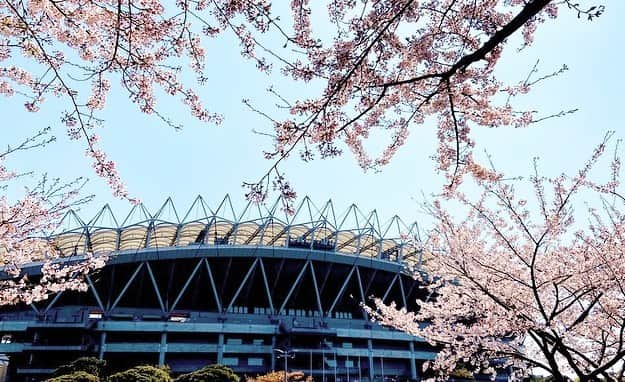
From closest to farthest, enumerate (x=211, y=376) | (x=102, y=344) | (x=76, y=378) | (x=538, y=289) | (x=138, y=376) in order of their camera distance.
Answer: (x=538, y=289), (x=76, y=378), (x=138, y=376), (x=211, y=376), (x=102, y=344)

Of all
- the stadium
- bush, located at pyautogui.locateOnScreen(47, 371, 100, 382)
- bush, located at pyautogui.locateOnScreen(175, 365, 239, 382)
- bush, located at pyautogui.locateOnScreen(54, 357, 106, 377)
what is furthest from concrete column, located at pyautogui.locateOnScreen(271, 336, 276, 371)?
bush, located at pyautogui.locateOnScreen(47, 371, 100, 382)

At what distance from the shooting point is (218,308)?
4772 centimetres

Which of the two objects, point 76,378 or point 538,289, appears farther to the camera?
point 76,378

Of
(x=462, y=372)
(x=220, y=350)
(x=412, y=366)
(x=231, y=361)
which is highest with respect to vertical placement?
(x=220, y=350)

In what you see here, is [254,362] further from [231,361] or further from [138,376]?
[138,376]

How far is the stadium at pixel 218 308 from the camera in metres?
40.2

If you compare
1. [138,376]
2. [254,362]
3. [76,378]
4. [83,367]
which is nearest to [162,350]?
[254,362]

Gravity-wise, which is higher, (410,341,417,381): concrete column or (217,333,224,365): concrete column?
(217,333,224,365): concrete column

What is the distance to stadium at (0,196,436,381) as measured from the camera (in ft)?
132

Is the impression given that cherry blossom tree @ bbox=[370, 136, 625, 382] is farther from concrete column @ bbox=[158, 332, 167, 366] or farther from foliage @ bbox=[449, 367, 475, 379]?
concrete column @ bbox=[158, 332, 167, 366]

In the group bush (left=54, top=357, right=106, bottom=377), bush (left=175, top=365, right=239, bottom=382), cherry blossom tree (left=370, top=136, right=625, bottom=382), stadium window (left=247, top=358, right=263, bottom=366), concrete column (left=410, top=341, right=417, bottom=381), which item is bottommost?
concrete column (left=410, top=341, right=417, bottom=381)

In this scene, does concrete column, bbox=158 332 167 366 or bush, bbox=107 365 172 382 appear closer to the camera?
bush, bbox=107 365 172 382

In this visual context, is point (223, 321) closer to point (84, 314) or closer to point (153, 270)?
point (153, 270)

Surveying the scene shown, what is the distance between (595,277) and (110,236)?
54.6m
